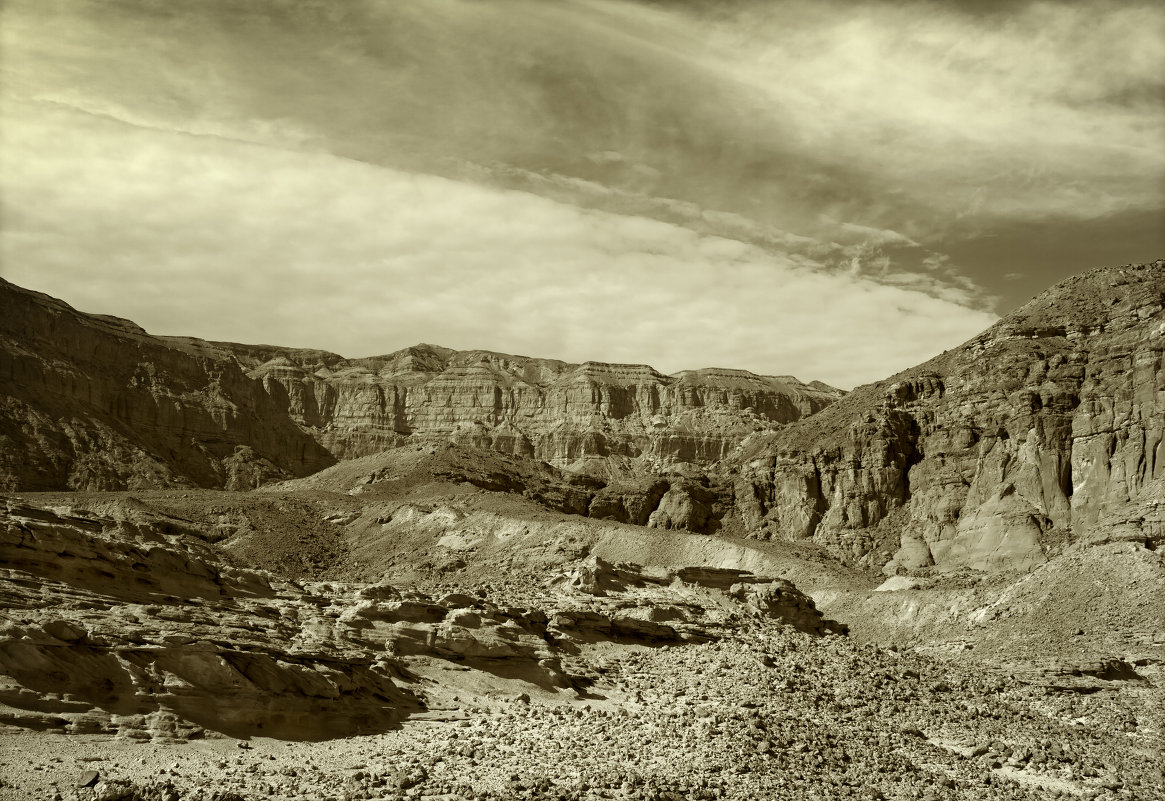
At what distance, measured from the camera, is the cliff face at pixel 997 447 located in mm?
95312

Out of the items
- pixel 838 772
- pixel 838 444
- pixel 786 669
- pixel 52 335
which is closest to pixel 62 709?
pixel 838 772

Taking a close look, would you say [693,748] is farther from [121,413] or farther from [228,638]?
[121,413]

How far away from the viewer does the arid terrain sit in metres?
29.1

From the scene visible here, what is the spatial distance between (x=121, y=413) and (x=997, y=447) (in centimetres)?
10489

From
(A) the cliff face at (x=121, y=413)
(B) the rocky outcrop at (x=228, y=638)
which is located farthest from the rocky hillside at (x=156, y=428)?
(B) the rocky outcrop at (x=228, y=638)

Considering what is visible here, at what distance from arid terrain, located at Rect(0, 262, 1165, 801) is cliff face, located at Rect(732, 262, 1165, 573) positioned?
12.8 inches

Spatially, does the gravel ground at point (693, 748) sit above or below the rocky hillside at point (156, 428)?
below

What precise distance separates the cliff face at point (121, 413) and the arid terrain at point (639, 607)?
620mm

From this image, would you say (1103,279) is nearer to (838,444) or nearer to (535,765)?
(838,444)

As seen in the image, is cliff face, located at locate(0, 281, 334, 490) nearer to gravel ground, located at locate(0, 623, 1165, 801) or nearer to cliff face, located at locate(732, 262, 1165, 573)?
cliff face, located at locate(732, 262, 1165, 573)

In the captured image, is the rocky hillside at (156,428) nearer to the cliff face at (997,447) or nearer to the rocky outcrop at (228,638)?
the cliff face at (997,447)

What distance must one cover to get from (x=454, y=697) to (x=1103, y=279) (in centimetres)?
9703

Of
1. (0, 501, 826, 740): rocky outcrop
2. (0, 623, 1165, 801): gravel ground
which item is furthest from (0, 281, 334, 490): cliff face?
(0, 623, 1165, 801): gravel ground

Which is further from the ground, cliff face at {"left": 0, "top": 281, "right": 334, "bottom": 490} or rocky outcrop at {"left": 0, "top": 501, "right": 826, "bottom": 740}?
cliff face at {"left": 0, "top": 281, "right": 334, "bottom": 490}
